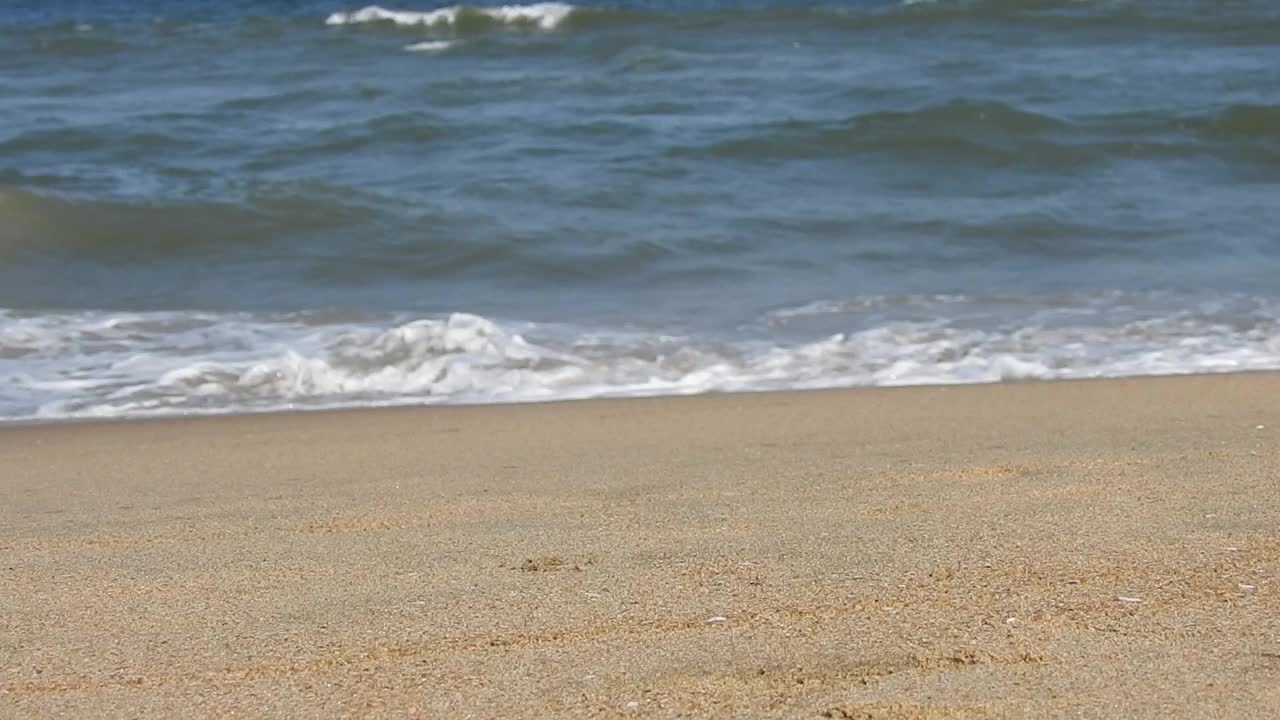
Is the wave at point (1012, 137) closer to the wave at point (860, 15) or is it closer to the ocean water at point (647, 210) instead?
the ocean water at point (647, 210)

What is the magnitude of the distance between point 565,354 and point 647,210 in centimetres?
324

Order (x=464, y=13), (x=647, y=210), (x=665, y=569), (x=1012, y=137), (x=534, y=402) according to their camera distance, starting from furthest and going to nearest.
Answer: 1. (x=464, y=13)
2. (x=1012, y=137)
3. (x=647, y=210)
4. (x=534, y=402)
5. (x=665, y=569)

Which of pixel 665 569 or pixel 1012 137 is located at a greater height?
pixel 665 569

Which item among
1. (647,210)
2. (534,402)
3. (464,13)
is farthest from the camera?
(464,13)

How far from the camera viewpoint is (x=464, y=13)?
1875 cm

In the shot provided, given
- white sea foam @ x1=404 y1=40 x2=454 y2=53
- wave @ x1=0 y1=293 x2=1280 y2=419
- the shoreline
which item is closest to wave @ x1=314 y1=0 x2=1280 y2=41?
white sea foam @ x1=404 y1=40 x2=454 y2=53

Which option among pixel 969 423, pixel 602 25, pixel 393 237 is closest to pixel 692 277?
pixel 393 237

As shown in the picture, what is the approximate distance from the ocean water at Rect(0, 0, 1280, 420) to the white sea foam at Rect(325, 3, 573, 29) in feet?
3.16

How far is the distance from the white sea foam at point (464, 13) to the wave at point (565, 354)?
11.6 metres

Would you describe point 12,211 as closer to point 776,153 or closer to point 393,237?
point 393,237

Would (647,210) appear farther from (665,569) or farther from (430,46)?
(430,46)

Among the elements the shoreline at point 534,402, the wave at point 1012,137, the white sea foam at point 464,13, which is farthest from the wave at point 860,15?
the shoreline at point 534,402

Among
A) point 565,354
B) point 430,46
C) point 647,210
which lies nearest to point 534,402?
point 565,354

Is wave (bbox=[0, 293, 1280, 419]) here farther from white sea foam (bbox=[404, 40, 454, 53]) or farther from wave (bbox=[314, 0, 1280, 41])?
white sea foam (bbox=[404, 40, 454, 53])
